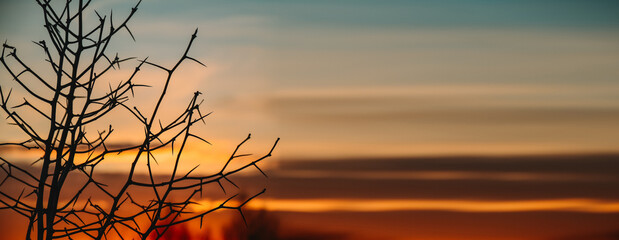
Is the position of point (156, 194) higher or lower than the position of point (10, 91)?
lower

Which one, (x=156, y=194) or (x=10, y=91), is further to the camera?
(x=10, y=91)

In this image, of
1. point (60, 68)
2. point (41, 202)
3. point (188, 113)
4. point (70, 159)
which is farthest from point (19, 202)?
point (188, 113)

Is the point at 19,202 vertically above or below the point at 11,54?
below

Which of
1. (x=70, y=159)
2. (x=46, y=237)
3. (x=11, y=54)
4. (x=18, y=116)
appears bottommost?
(x=46, y=237)

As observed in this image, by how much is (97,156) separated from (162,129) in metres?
0.49

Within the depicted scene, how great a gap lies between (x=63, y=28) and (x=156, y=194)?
101 cm

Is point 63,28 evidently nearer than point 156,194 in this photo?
No

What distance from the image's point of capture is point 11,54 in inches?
159

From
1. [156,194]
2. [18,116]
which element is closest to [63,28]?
[18,116]

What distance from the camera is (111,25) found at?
4.04 metres

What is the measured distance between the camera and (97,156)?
13.5 ft

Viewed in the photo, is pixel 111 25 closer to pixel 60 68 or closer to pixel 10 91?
pixel 60 68

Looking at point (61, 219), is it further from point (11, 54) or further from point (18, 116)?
point (11, 54)

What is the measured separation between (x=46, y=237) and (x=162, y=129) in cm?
74
